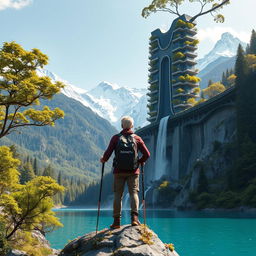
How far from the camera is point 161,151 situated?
10925 centimetres

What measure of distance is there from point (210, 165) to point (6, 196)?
2570 inches

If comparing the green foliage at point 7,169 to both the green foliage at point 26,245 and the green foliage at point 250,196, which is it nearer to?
the green foliage at point 26,245

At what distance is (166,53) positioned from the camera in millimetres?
129250

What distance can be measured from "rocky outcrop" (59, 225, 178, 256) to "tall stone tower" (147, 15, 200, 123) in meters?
111

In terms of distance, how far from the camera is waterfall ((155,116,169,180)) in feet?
352

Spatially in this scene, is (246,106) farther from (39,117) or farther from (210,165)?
(39,117)

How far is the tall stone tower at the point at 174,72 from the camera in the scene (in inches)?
4749

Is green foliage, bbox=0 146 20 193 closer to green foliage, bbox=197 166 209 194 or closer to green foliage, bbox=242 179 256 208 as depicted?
green foliage, bbox=242 179 256 208

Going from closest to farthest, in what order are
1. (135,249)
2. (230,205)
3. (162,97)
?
(135,249) → (230,205) → (162,97)

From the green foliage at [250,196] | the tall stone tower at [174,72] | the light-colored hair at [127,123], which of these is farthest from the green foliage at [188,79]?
the light-colored hair at [127,123]

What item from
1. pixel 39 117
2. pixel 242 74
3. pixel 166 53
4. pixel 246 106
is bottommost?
pixel 39 117

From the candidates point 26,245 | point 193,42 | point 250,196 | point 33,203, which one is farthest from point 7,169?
point 193,42

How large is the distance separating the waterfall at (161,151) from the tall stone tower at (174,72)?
1174 cm

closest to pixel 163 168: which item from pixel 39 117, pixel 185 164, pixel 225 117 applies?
pixel 185 164
